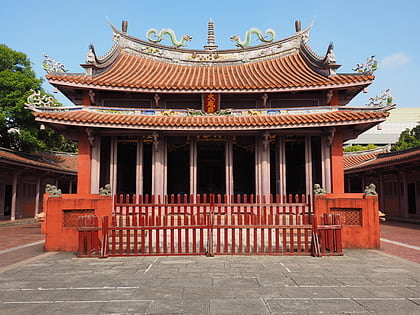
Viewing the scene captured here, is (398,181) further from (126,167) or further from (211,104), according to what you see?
(126,167)

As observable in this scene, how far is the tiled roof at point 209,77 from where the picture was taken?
13781mm

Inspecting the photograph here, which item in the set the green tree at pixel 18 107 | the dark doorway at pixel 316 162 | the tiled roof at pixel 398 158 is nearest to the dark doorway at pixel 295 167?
the dark doorway at pixel 316 162

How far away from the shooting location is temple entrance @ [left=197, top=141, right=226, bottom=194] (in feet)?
60.8

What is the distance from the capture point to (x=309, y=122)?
13211 mm

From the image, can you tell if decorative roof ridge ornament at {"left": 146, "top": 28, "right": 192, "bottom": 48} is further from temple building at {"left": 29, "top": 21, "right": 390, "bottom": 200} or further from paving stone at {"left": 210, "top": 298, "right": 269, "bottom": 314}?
paving stone at {"left": 210, "top": 298, "right": 269, "bottom": 314}

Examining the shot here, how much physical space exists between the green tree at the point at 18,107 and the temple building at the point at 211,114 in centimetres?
816

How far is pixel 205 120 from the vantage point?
14.2 meters

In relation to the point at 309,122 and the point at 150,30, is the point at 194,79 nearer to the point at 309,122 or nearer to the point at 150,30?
the point at 150,30

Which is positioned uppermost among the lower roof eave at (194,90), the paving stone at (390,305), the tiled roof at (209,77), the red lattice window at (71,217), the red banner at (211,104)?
the tiled roof at (209,77)

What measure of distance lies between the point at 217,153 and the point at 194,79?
474 centimetres

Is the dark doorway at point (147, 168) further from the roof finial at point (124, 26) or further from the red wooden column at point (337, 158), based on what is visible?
the red wooden column at point (337, 158)

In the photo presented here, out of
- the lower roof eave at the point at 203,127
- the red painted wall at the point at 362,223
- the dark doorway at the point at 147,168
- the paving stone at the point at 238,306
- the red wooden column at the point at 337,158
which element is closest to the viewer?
the paving stone at the point at 238,306

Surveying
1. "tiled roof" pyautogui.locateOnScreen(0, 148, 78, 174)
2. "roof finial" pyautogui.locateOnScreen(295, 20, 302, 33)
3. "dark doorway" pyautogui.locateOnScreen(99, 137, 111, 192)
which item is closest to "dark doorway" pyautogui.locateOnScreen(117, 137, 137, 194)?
"dark doorway" pyautogui.locateOnScreen(99, 137, 111, 192)

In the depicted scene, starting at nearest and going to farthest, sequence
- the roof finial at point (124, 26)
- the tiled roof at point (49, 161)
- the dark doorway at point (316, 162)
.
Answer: the dark doorway at point (316, 162)
the tiled roof at point (49, 161)
the roof finial at point (124, 26)
